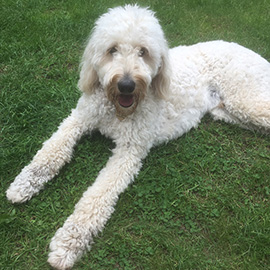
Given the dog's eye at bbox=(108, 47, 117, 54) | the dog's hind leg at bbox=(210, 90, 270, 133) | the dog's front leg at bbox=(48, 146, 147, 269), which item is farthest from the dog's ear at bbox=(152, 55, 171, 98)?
the dog's hind leg at bbox=(210, 90, 270, 133)

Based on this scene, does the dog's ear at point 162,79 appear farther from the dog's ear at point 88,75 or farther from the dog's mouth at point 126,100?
the dog's ear at point 88,75

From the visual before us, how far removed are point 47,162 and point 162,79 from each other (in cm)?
142

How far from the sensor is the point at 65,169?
115 inches

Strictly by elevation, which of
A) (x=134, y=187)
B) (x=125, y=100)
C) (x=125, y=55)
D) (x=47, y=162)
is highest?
(x=125, y=55)

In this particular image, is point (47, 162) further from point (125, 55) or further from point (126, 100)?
point (125, 55)

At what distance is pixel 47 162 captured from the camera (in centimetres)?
275

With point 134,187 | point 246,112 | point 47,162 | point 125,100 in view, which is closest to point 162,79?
point 125,100

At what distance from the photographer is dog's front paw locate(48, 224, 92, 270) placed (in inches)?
A: 87.2

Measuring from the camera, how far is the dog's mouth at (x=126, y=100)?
2627 mm

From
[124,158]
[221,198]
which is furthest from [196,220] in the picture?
[124,158]

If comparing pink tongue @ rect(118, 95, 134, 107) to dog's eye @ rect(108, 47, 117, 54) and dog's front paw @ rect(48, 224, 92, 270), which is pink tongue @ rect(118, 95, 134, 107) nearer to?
dog's eye @ rect(108, 47, 117, 54)

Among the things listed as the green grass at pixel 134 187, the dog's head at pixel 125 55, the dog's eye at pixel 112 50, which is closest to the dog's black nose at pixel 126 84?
the dog's head at pixel 125 55

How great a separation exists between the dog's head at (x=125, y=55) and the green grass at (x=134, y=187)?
811mm

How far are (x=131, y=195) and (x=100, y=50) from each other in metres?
1.44
